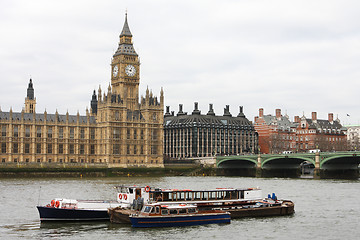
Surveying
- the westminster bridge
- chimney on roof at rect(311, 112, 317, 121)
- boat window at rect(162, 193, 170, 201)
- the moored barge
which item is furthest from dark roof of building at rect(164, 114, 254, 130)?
the moored barge

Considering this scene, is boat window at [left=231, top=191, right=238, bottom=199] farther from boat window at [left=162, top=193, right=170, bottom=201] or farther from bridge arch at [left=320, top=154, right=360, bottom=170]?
bridge arch at [left=320, top=154, right=360, bottom=170]

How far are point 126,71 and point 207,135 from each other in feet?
113

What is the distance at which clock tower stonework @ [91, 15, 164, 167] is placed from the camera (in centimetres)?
12438

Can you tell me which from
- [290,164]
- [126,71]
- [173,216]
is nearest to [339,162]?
Answer: [290,164]

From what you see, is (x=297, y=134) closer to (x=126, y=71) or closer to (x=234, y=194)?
(x=126, y=71)

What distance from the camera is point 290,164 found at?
11694 cm

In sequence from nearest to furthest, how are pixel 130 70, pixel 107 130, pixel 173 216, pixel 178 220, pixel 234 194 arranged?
1. pixel 173 216
2. pixel 178 220
3. pixel 234 194
4. pixel 107 130
5. pixel 130 70

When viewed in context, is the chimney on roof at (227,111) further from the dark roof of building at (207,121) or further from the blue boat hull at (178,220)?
the blue boat hull at (178,220)

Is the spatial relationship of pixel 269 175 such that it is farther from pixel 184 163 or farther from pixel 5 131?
pixel 5 131

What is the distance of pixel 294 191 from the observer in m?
71.2

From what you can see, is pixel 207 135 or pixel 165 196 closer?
pixel 165 196

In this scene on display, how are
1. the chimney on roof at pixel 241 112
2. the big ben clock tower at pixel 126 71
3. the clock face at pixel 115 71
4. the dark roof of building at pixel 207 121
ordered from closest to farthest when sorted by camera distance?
1. the big ben clock tower at pixel 126 71
2. the clock face at pixel 115 71
3. the dark roof of building at pixel 207 121
4. the chimney on roof at pixel 241 112

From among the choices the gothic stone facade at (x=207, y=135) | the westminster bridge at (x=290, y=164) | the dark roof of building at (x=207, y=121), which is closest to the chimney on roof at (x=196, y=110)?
the gothic stone facade at (x=207, y=135)

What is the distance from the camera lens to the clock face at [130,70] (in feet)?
432
